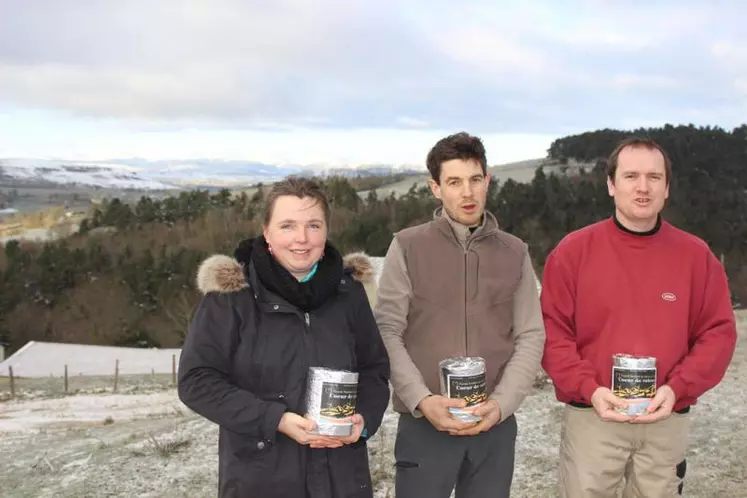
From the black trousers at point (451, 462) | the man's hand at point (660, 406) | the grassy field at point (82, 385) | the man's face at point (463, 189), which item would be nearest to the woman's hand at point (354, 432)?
the black trousers at point (451, 462)

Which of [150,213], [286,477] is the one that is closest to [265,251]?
[286,477]

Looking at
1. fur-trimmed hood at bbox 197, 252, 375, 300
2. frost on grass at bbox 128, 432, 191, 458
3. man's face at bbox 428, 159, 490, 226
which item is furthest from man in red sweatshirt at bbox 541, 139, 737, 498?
frost on grass at bbox 128, 432, 191, 458

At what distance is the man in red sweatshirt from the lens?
308 centimetres

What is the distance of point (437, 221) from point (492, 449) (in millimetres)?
1032

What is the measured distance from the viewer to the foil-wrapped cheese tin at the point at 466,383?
2.70 m

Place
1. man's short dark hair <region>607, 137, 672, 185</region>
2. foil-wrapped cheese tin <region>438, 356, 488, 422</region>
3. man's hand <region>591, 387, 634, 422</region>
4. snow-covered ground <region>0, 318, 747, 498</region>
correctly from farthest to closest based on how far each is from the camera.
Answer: snow-covered ground <region>0, 318, 747, 498</region>
man's short dark hair <region>607, 137, 672, 185</region>
man's hand <region>591, 387, 634, 422</region>
foil-wrapped cheese tin <region>438, 356, 488, 422</region>

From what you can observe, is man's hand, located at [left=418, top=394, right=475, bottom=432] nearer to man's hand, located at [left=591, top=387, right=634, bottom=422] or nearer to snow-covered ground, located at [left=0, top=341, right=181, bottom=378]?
man's hand, located at [left=591, top=387, right=634, bottom=422]

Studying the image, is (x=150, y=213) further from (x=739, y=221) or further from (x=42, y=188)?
(x=42, y=188)

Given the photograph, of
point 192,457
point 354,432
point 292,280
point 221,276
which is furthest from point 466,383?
point 192,457

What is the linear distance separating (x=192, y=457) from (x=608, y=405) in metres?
5.40

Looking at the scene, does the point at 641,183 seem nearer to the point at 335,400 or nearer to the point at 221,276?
the point at 335,400

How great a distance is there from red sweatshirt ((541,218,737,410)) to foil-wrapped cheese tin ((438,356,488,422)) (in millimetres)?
564

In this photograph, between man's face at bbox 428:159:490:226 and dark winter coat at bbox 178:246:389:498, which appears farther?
man's face at bbox 428:159:490:226

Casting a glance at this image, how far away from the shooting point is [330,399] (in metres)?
2.42
